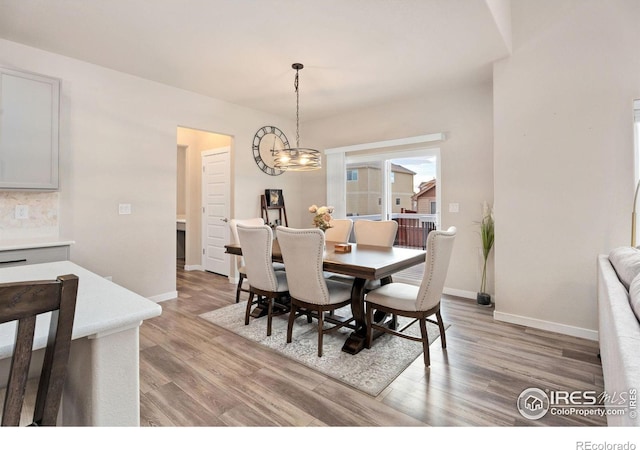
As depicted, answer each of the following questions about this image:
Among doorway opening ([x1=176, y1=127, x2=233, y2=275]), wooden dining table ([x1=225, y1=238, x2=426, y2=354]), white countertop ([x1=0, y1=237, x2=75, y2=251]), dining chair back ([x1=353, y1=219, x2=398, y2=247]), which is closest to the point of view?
wooden dining table ([x1=225, y1=238, x2=426, y2=354])

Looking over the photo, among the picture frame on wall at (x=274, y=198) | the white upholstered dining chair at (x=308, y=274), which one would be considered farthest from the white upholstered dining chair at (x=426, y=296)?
the picture frame on wall at (x=274, y=198)

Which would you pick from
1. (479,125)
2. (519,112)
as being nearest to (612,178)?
(519,112)

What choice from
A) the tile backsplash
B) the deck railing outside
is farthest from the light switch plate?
the deck railing outside

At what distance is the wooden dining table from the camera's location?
2.36 meters

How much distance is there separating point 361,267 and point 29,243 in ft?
8.82

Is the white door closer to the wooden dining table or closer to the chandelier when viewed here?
the chandelier

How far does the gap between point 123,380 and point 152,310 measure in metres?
0.25

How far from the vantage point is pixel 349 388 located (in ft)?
6.75

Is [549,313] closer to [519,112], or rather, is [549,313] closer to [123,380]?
[519,112]

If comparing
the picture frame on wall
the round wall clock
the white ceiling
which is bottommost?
the picture frame on wall

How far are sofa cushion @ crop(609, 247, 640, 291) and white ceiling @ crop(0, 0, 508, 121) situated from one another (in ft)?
6.41

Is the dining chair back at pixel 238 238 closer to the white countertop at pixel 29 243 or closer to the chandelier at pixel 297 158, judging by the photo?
the chandelier at pixel 297 158

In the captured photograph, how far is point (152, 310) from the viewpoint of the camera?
39.6 inches
